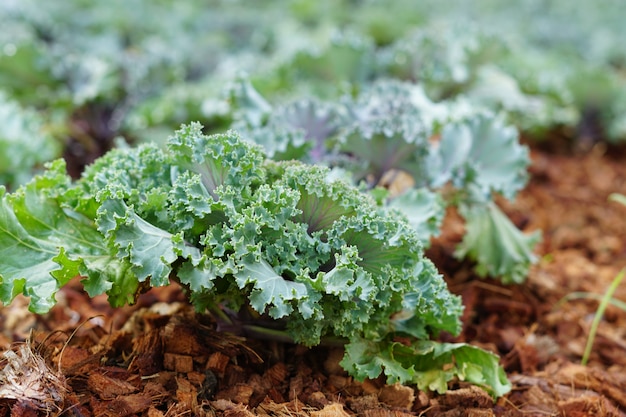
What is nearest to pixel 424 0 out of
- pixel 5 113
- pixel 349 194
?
pixel 5 113

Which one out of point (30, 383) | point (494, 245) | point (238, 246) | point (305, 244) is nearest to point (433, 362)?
point (305, 244)

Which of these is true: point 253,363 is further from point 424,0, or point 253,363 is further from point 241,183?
point 424,0

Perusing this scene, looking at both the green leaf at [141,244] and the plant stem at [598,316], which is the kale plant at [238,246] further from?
the plant stem at [598,316]

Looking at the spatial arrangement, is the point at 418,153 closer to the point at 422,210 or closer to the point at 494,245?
the point at 422,210

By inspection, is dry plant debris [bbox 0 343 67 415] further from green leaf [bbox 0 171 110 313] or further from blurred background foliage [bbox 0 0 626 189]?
blurred background foliage [bbox 0 0 626 189]

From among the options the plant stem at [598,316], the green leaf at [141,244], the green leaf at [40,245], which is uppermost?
the green leaf at [141,244]

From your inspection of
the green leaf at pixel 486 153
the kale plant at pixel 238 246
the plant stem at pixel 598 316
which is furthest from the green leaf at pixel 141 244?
the plant stem at pixel 598 316

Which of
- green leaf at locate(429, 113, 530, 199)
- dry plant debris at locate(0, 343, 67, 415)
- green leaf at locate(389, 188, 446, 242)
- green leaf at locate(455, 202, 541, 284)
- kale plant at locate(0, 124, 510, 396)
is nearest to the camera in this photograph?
dry plant debris at locate(0, 343, 67, 415)

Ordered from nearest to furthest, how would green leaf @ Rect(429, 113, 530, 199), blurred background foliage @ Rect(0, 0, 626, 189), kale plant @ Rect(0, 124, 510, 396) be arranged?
1. kale plant @ Rect(0, 124, 510, 396)
2. green leaf @ Rect(429, 113, 530, 199)
3. blurred background foliage @ Rect(0, 0, 626, 189)

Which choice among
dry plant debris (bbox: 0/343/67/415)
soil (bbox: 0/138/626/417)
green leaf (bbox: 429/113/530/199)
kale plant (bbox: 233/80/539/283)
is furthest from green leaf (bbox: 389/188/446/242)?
dry plant debris (bbox: 0/343/67/415)
